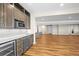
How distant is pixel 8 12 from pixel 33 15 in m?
4.41

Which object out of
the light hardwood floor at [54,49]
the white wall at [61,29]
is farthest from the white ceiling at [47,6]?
the white wall at [61,29]

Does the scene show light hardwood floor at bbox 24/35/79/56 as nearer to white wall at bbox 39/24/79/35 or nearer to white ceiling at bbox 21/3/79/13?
white ceiling at bbox 21/3/79/13

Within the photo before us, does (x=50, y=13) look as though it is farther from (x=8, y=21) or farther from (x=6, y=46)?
(x=6, y=46)

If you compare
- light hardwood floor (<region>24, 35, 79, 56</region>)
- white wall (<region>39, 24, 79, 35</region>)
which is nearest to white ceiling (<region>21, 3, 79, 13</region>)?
light hardwood floor (<region>24, 35, 79, 56</region>)

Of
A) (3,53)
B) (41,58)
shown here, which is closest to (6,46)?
(3,53)

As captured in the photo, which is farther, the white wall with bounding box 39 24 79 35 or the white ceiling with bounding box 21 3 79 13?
the white wall with bounding box 39 24 79 35

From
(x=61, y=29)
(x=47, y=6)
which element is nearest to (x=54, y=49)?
(x=47, y=6)

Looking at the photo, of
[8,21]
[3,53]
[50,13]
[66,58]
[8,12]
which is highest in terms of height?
[50,13]

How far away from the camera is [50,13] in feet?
25.1

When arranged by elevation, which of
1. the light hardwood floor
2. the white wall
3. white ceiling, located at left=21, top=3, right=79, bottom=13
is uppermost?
white ceiling, located at left=21, top=3, right=79, bottom=13

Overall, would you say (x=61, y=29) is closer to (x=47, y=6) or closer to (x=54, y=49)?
(x=54, y=49)

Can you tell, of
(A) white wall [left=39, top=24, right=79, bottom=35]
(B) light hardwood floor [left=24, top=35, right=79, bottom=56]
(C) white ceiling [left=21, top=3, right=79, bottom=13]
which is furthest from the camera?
(A) white wall [left=39, top=24, right=79, bottom=35]

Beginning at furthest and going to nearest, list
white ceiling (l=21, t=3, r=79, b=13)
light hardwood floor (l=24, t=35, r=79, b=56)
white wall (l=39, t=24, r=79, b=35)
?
white wall (l=39, t=24, r=79, b=35) < white ceiling (l=21, t=3, r=79, b=13) < light hardwood floor (l=24, t=35, r=79, b=56)

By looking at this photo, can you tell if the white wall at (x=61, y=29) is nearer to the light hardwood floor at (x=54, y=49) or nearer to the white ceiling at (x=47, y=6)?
the light hardwood floor at (x=54, y=49)
